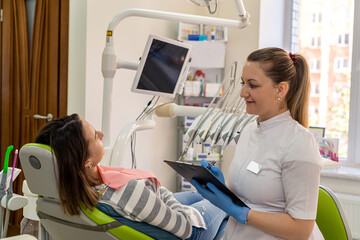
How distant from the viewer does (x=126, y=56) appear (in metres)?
3.44

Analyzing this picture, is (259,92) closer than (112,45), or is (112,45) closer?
(259,92)

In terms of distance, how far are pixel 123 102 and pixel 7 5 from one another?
1147mm

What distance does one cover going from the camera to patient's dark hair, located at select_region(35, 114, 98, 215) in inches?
55.9

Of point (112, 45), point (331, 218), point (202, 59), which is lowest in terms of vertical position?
point (331, 218)

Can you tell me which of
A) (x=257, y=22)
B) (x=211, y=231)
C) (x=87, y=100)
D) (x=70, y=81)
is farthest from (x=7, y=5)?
(x=211, y=231)

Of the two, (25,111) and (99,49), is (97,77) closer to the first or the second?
(99,49)

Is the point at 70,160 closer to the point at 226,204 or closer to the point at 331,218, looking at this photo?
the point at 226,204

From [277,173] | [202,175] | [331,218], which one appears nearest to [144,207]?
[202,175]

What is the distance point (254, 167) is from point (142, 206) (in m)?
0.43

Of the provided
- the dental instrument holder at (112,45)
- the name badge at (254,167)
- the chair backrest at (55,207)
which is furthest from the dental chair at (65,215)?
the dental instrument holder at (112,45)

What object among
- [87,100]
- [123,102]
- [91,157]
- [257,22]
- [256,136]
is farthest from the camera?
[257,22]

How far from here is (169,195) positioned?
172 cm

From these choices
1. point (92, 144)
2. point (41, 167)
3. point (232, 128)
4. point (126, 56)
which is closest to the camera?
A: point (41, 167)

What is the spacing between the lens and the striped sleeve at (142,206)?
Result: 148 centimetres
